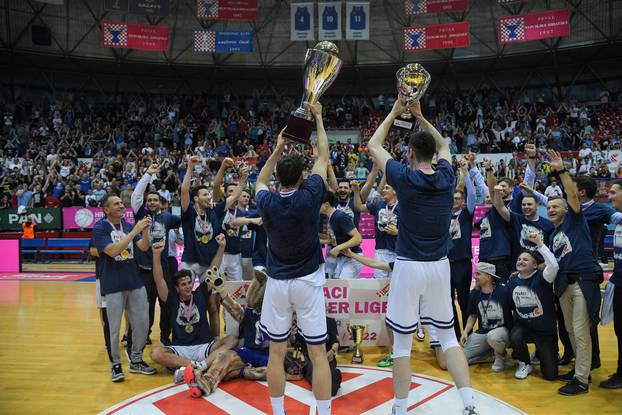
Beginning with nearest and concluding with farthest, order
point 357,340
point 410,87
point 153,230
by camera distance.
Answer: point 410,87 → point 357,340 → point 153,230

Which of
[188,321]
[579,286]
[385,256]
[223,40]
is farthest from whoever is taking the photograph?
[223,40]

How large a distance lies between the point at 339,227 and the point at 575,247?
2.43 meters

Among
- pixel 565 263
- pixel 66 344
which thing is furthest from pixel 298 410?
pixel 66 344

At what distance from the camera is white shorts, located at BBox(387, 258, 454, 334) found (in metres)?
3.85

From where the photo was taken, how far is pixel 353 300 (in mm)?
6324

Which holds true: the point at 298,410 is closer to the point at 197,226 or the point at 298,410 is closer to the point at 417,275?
the point at 417,275

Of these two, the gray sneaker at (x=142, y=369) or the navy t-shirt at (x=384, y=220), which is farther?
the navy t-shirt at (x=384, y=220)

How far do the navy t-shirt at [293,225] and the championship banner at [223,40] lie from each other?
59.0ft

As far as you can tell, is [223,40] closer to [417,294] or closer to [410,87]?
[410,87]

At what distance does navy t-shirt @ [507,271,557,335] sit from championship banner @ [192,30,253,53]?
17.4 meters

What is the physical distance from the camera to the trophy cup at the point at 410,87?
456 centimetres

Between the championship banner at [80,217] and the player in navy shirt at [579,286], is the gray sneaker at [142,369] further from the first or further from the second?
the championship banner at [80,217]

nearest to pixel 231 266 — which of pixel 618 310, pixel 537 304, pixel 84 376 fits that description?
pixel 84 376

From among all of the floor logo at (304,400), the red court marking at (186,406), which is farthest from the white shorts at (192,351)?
the red court marking at (186,406)
